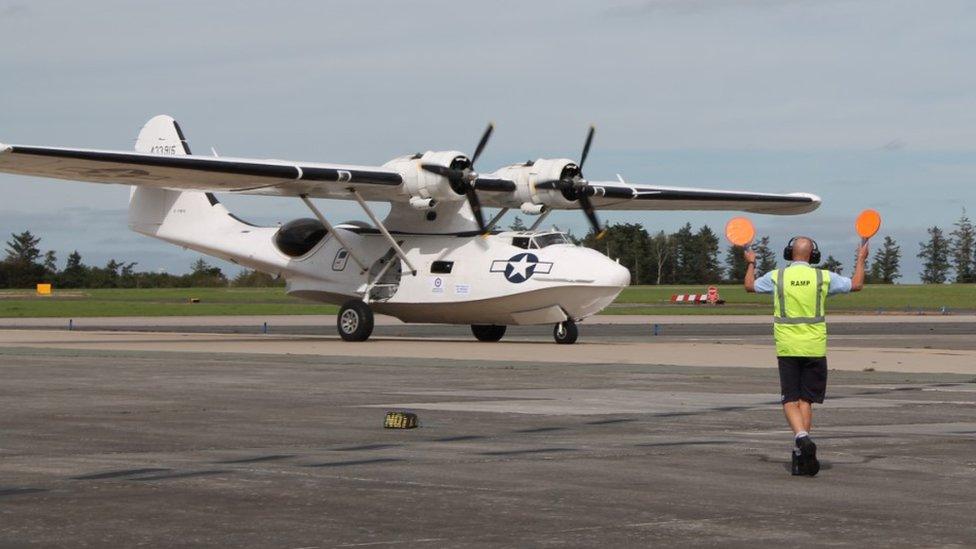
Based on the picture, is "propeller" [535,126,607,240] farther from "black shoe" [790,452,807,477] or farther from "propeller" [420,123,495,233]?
"black shoe" [790,452,807,477]

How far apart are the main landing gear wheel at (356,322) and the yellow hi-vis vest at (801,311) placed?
79.7 ft

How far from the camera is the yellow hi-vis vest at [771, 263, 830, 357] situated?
11055 millimetres

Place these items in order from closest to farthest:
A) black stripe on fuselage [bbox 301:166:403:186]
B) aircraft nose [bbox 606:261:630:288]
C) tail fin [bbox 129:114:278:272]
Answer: aircraft nose [bbox 606:261:630:288]
black stripe on fuselage [bbox 301:166:403:186]
tail fin [bbox 129:114:278:272]

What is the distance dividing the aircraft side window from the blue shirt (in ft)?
75.4

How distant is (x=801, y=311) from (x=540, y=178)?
956 inches

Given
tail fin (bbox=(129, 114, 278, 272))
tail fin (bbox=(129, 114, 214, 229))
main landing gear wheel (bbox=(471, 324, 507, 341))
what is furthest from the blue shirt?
tail fin (bbox=(129, 114, 214, 229))

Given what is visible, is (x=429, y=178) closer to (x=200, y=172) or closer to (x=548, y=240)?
(x=548, y=240)

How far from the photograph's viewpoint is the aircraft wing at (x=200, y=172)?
29.1 metres

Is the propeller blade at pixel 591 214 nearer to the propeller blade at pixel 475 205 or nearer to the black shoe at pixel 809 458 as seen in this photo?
the propeller blade at pixel 475 205

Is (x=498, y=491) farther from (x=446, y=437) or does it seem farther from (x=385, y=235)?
(x=385, y=235)

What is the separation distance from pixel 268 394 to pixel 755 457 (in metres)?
8.13

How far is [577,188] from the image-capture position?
3506cm

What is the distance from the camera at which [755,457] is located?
11.4m

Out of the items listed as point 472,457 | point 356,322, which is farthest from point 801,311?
point 356,322
